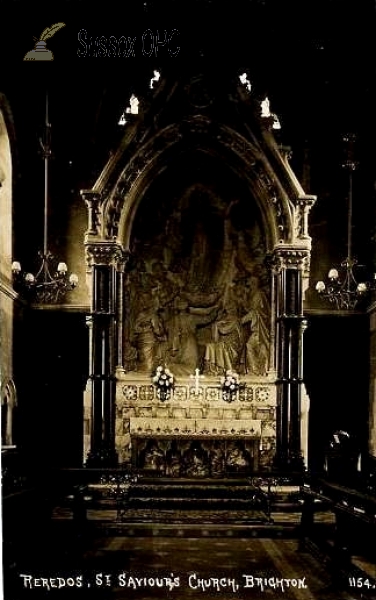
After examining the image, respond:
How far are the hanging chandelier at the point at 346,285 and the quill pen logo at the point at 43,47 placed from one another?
4.90 m

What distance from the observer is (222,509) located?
10.8 m

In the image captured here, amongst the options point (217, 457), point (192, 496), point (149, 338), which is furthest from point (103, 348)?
point (192, 496)

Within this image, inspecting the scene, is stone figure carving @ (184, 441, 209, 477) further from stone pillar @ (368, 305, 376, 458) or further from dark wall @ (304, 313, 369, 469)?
stone pillar @ (368, 305, 376, 458)

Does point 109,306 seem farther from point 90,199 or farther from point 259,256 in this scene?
point 259,256

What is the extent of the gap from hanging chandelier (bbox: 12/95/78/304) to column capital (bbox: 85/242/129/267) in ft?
2.79

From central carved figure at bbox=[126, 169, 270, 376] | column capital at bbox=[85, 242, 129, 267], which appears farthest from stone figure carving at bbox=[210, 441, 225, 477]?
column capital at bbox=[85, 242, 129, 267]

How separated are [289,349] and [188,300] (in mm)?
2098

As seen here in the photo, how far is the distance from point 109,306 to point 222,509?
12.9 feet

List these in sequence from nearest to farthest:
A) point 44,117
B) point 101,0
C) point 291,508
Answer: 1. point 101,0
2. point 44,117
3. point 291,508

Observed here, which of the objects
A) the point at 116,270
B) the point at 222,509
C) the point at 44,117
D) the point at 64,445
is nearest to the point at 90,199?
the point at 116,270

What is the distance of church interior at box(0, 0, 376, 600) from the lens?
7766 mm

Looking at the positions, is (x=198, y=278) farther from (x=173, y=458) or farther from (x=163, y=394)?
(x=173, y=458)

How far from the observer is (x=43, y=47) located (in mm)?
7883

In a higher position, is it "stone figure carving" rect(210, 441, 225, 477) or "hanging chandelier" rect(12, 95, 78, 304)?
"hanging chandelier" rect(12, 95, 78, 304)
